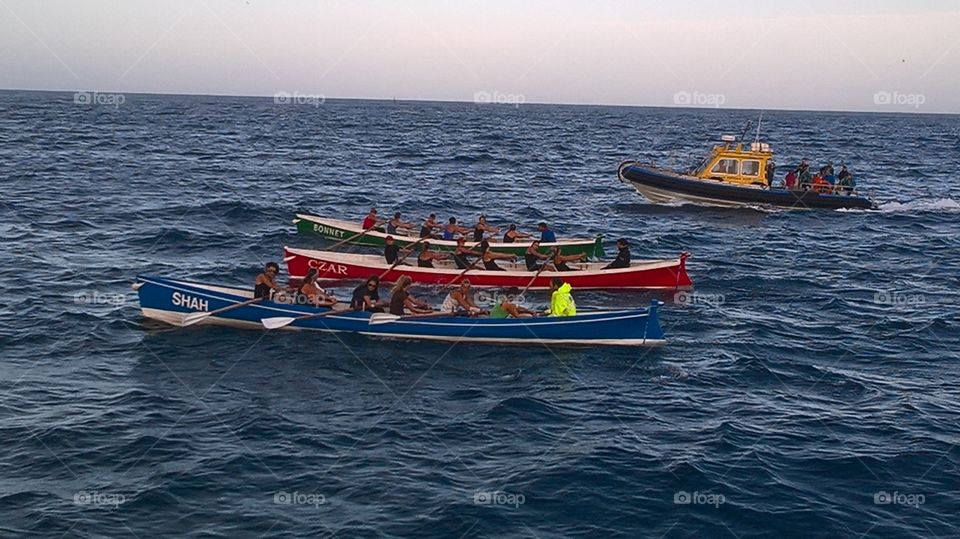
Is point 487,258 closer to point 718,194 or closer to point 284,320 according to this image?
point 284,320

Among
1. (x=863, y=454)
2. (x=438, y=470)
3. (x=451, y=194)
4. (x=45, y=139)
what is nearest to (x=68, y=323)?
(x=438, y=470)

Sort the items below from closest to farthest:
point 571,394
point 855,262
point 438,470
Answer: point 438,470
point 571,394
point 855,262

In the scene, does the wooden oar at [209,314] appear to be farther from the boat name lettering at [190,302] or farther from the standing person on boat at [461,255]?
the standing person on boat at [461,255]

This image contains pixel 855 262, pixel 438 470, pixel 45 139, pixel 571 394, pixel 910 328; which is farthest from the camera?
pixel 45 139

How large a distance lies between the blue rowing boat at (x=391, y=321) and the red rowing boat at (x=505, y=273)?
4149 mm

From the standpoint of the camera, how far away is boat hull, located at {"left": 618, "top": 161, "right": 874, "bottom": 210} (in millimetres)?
39000

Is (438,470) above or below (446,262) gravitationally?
below

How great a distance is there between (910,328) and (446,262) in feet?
40.1

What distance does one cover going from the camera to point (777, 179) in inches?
2309

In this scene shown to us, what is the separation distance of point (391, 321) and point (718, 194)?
22.8 metres

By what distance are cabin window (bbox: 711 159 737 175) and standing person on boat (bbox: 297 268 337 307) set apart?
23620 mm

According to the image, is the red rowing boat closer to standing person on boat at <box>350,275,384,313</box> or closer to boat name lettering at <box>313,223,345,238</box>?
standing person on boat at <box>350,275,384,313</box>

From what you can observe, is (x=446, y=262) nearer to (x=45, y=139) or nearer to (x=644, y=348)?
(x=644, y=348)

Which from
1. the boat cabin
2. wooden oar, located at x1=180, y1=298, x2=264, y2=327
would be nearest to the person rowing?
wooden oar, located at x1=180, y1=298, x2=264, y2=327
